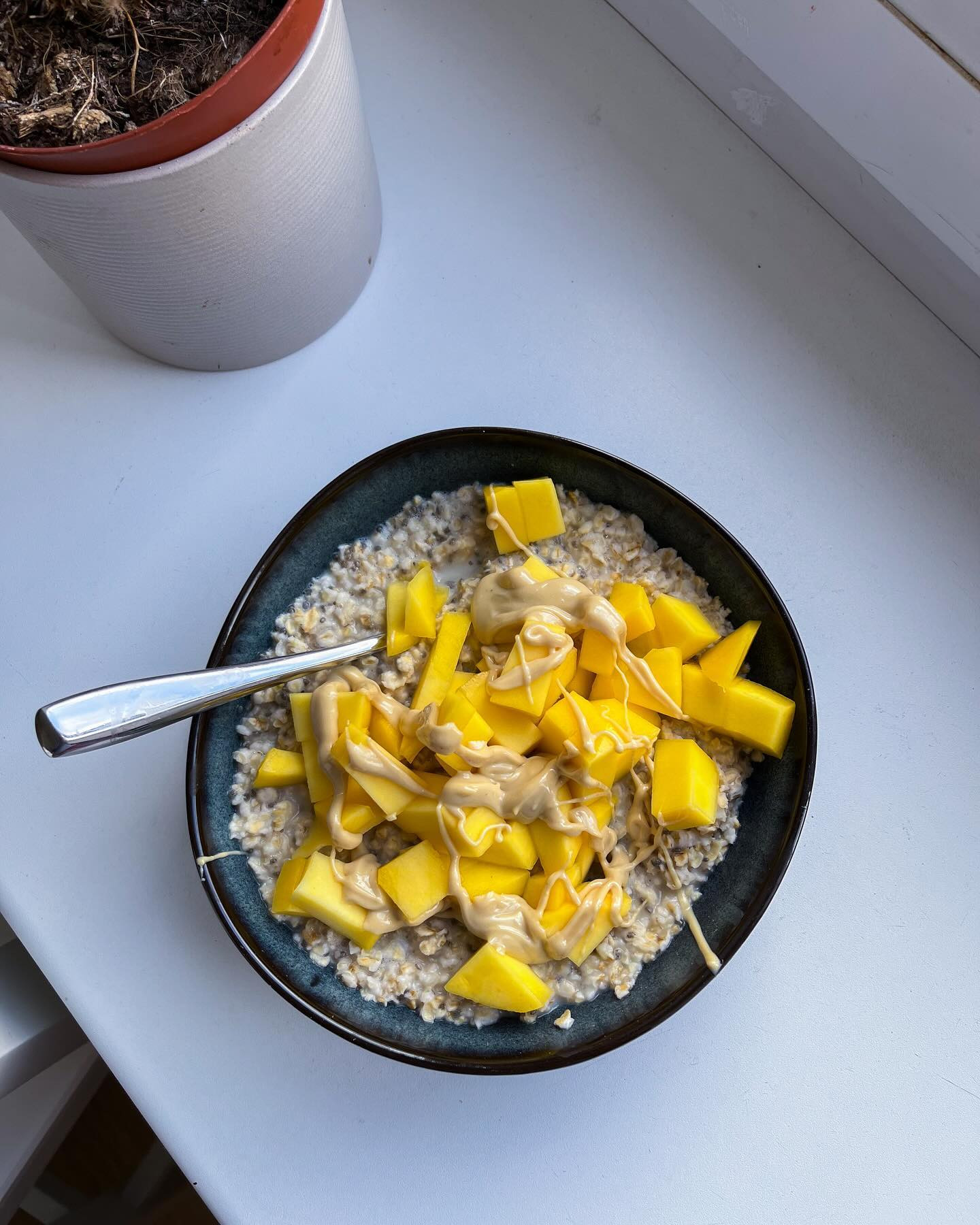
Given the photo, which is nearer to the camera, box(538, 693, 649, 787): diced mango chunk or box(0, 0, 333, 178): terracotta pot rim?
box(0, 0, 333, 178): terracotta pot rim

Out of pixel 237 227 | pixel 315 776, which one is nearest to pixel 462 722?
pixel 315 776

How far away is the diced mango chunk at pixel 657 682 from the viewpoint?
0.85 metres

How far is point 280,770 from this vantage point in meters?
Answer: 0.86

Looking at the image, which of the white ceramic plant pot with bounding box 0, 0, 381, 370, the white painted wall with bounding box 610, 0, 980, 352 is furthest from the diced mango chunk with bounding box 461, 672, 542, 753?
the white painted wall with bounding box 610, 0, 980, 352

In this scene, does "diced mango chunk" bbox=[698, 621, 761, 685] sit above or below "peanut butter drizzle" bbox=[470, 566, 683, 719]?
below

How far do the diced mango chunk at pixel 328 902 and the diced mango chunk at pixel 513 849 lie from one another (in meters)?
0.11

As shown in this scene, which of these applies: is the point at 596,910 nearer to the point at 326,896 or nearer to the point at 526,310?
the point at 326,896

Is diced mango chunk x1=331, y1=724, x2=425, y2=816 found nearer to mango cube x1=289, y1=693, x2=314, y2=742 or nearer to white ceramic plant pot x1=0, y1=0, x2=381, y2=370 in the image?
mango cube x1=289, y1=693, x2=314, y2=742

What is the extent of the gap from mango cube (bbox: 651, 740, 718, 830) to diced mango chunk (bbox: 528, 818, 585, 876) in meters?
0.07

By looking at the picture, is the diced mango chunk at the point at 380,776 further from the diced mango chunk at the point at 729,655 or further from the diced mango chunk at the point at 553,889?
the diced mango chunk at the point at 729,655

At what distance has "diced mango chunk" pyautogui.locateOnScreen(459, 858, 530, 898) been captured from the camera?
0.83m

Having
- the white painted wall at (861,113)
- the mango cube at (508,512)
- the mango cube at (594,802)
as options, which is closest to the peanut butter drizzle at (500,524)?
the mango cube at (508,512)

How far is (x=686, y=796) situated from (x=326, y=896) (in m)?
0.30

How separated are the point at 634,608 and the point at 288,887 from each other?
371 mm
